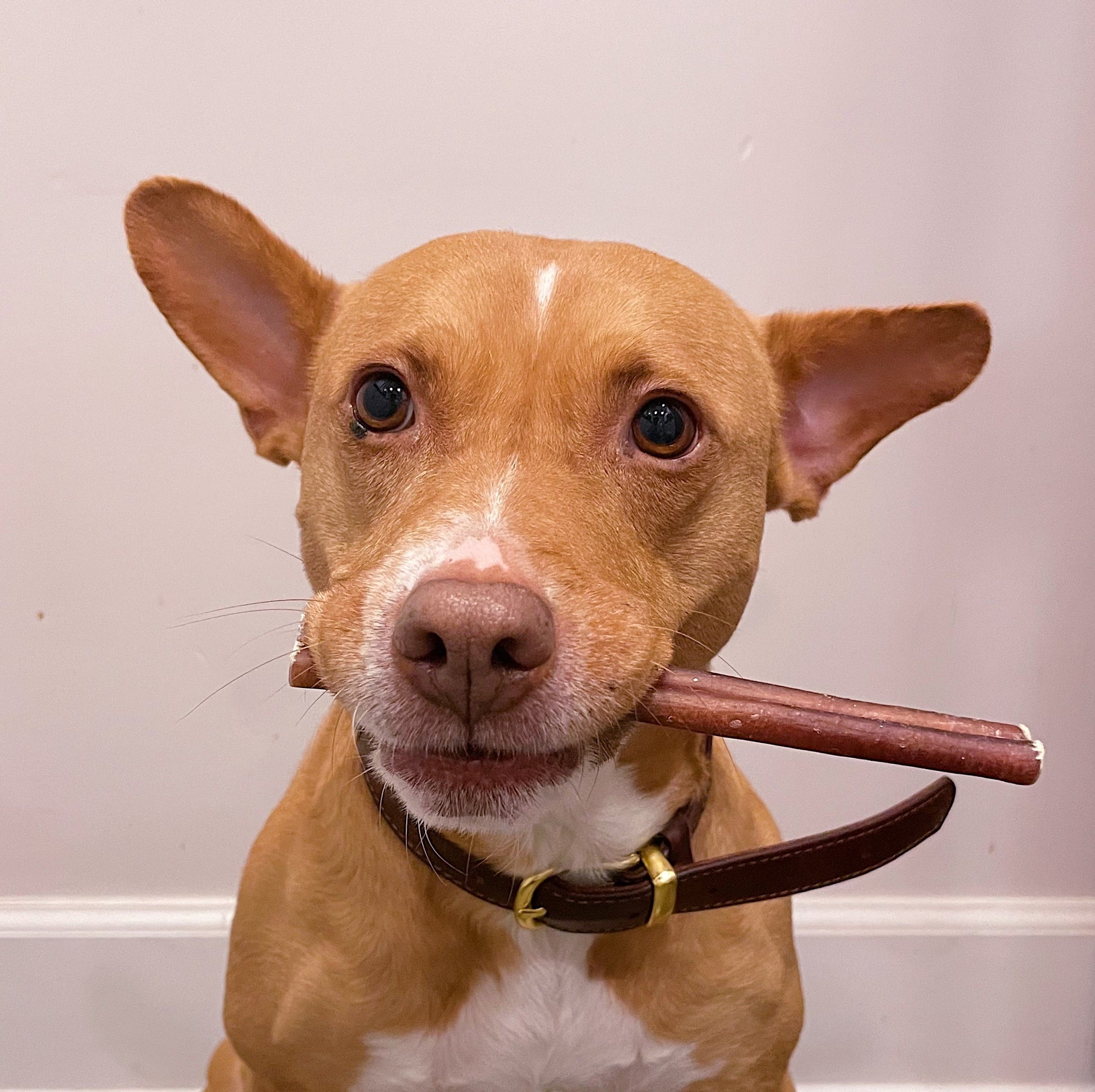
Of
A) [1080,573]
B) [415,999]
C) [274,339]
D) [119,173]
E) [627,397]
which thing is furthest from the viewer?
[1080,573]

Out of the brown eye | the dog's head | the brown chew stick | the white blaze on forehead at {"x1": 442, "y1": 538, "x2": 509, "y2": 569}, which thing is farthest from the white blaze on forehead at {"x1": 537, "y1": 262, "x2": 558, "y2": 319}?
the brown chew stick

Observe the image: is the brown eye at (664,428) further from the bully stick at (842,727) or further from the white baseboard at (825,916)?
the white baseboard at (825,916)

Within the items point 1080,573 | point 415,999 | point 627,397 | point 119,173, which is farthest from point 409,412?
point 1080,573

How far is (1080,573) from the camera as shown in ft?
6.64

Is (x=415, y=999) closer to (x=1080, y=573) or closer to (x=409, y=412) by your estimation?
(x=409, y=412)

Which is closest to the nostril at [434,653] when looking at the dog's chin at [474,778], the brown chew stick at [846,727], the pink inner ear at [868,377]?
the dog's chin at [474,778]

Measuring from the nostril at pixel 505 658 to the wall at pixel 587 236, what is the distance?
121cm

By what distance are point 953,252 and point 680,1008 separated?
1442 millimetres

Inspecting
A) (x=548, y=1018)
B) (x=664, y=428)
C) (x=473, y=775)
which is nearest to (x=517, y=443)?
(x=664, y=428)

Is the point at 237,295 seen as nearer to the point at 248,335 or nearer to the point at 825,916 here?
the point at 248,335

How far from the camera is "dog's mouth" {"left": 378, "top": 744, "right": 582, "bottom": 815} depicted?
92cm

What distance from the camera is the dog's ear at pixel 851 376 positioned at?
125 centimetres

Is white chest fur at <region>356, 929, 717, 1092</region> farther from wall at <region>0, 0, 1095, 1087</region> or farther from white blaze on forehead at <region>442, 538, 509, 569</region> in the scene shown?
wall at <region>0, 0, 1095, 1087</region>

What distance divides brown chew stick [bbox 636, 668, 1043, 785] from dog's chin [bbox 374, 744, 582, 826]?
4.3 inches
